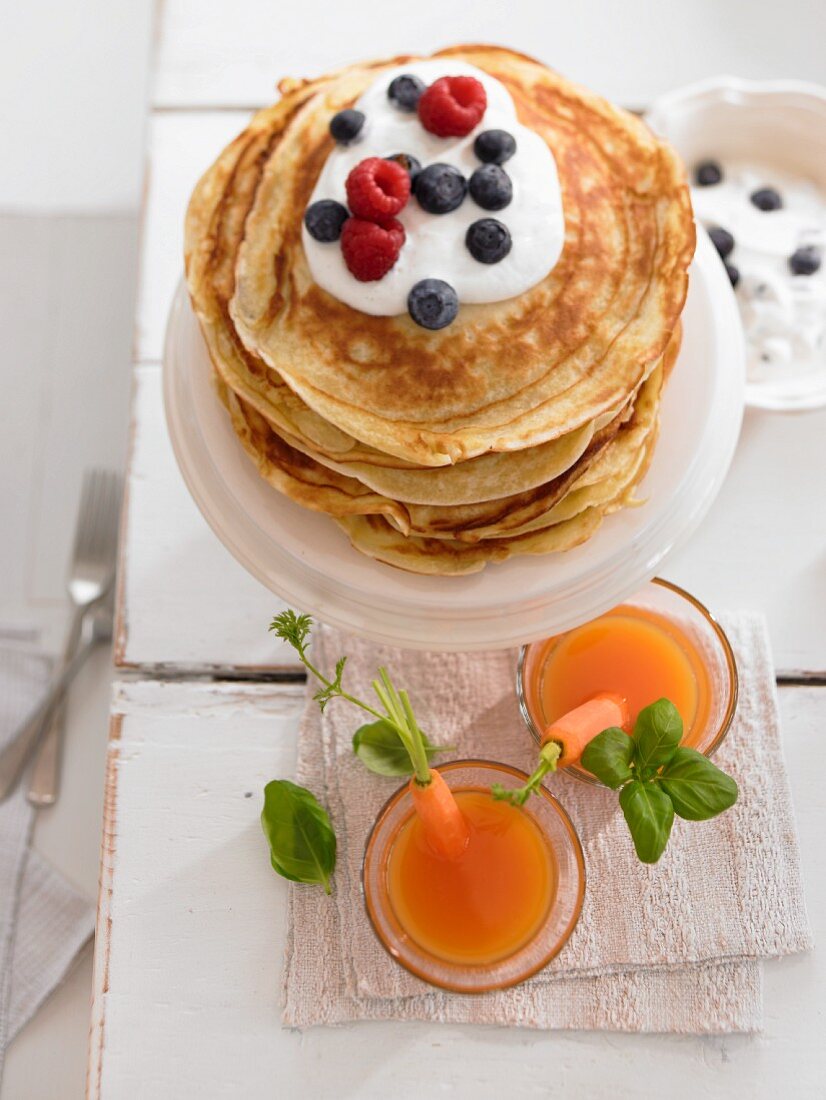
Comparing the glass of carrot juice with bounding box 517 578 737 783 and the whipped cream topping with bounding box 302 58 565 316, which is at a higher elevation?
the whipped cream topping with bounding box 302 58 565 316

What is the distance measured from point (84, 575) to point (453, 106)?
3.27 feet

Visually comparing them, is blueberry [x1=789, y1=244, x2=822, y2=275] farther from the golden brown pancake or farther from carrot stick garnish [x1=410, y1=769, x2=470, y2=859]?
carrot stick garnish [x1=410, y1=769, x2=470, y2=859]

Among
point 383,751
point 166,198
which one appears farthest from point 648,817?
point 166,198

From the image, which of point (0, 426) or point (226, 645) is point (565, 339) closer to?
point (226, 645)

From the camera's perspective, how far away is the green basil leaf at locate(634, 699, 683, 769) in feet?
4.20

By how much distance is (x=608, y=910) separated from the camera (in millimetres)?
1405

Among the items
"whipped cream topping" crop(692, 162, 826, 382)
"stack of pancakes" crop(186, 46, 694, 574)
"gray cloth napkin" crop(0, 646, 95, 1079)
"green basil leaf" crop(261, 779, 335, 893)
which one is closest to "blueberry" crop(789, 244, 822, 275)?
"whipped cream topping" crop(692, 162, 826, 382)

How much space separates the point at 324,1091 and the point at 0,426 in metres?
1.28

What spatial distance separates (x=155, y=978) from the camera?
1435 mm

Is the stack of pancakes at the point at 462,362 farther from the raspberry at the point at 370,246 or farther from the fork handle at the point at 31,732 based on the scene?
the fork handle at the point at 31,732

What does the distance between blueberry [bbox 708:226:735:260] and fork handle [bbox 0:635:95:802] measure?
3.69 ft

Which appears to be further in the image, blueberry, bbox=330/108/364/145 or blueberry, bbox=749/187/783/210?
blueberry, bbox=749/187/783/210

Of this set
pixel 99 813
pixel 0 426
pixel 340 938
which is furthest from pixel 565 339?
pixel 0 426

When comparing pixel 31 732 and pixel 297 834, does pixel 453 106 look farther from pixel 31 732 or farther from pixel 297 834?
pixel 31 732
